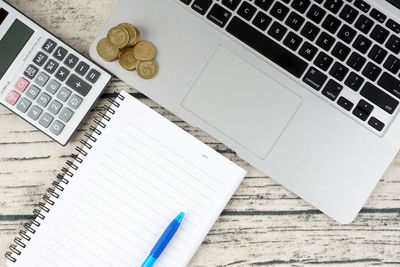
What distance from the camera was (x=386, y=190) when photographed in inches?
24.7

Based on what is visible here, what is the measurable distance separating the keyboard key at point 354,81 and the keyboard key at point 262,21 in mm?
122

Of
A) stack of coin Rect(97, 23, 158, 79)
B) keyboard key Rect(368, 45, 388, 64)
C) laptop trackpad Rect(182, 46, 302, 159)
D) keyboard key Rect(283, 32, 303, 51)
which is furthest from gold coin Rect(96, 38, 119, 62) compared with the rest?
keyboard key Rect(368, 45, 388, 64)

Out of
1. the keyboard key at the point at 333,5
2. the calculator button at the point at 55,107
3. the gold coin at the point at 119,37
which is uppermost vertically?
the keyboard key at the point at 333,5

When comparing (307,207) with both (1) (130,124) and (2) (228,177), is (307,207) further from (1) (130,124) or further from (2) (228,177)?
(1) (130,124)

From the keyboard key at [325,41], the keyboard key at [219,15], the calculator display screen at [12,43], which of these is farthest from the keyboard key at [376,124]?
the calculator display screen at [12,43]

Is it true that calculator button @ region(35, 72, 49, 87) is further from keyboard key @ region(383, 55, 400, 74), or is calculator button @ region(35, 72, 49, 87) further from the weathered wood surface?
keyboard key @ region(383, 55, 400, 74)

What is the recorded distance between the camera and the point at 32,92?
1.95 ft

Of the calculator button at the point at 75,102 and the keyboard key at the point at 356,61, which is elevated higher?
the keyboard key at the point at 356,61

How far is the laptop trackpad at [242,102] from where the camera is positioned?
60cm

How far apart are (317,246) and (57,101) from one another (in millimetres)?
384

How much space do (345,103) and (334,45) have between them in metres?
0.07

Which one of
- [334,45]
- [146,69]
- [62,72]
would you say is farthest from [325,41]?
[62,72]

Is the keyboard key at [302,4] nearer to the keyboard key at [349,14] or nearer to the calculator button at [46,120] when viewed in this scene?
the keyboard key at [349,14]

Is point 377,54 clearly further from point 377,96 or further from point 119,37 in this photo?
point 119,37
